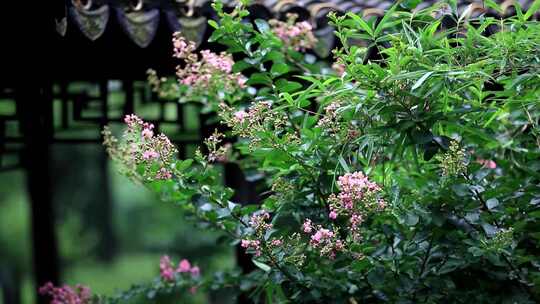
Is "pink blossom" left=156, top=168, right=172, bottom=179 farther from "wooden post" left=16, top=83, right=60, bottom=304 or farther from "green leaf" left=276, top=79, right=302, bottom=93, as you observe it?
"wooden post" left=16, top=83, right=60, bottom=304

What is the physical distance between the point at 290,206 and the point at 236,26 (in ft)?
1.53

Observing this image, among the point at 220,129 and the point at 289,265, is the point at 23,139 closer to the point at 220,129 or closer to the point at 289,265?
the point at 220,129

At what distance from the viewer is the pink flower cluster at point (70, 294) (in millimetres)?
2738

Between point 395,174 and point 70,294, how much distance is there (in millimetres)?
1315

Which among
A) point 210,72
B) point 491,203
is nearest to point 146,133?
point 210,72

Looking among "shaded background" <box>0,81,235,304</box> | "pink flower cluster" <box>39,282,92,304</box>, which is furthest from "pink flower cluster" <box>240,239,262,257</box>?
"shaded background" <box>0,81,235,304</box>

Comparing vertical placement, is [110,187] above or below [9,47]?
below

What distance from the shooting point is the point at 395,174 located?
191 centimetres

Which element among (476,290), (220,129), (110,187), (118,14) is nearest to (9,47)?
(118,14)

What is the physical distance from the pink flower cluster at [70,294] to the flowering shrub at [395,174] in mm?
792

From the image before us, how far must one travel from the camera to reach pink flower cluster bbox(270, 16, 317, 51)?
8.04 feet

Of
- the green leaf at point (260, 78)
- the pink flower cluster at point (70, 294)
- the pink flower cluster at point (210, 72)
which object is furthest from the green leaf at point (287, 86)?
the pink flower cluster at point (70, 294)

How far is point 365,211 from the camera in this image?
166cm

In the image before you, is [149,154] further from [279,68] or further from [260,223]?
[279,68]
